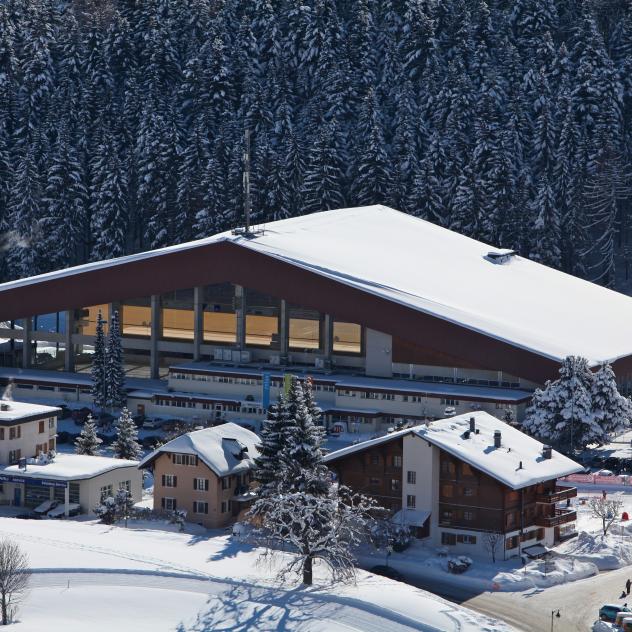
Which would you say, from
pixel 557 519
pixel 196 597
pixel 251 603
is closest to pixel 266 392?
pixel 557 519

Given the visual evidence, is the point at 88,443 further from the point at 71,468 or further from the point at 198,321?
the point at 198,321

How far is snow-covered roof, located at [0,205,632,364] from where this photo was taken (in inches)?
3671

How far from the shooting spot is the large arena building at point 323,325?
9212 cm

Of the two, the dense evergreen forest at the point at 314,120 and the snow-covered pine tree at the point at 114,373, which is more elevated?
the dense evergreen forest at the point at 314,120

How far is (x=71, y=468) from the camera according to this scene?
7744 cm

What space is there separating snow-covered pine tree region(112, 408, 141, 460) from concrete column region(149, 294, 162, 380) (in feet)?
62.0

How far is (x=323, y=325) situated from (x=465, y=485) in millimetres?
30305

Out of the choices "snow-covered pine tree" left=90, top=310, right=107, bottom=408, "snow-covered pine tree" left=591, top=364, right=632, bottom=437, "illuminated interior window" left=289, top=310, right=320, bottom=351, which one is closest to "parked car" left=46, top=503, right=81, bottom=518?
"snow-covered pine tree" left=90, top=310, right=107, bottom=408

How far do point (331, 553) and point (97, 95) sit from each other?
3715 inches

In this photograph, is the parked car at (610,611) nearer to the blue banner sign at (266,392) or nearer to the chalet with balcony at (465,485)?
the chalet with balcony at (465,485)

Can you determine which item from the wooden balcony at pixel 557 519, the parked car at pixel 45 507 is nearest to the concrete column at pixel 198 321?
the parked car at pixel 45 507

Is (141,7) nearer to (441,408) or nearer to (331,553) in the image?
(441,408)

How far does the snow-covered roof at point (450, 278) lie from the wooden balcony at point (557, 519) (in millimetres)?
18059

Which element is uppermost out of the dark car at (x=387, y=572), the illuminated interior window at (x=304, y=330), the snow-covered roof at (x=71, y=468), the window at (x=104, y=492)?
the illuminated interior window at (x=304, y=330)
